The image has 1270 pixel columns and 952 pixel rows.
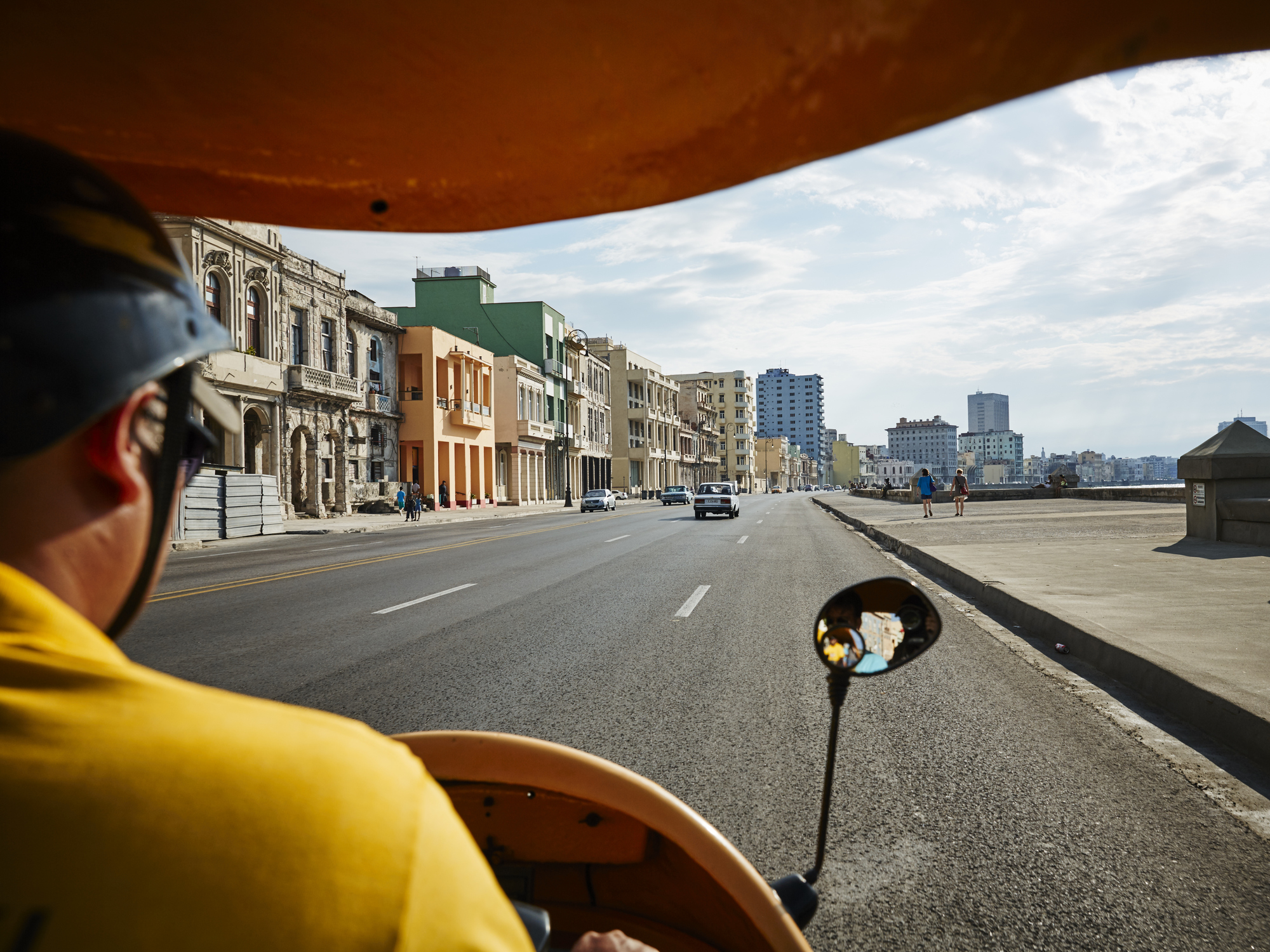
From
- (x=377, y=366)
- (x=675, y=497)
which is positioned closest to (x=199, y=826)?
(x=377, y=366)

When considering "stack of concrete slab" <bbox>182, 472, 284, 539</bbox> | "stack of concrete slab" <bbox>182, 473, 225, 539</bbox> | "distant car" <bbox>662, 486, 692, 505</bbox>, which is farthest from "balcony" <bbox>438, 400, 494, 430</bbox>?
"stack of concrete slab" <bbox>182, 473, 225, 539</bbox>

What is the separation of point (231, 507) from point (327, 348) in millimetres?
14027

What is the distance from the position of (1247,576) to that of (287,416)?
30011 mm

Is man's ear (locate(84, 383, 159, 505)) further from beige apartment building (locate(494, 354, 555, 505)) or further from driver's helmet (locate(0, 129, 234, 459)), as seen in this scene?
beige apartment building (locate(494, 354, 555, 505))

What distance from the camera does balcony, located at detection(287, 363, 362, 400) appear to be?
31328 mm

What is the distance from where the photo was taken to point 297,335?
109ft

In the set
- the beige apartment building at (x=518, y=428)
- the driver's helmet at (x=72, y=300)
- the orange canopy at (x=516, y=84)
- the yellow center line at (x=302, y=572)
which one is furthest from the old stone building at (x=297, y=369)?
the driver's helmet at (x=72, y=300)

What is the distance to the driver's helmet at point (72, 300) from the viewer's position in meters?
0.76

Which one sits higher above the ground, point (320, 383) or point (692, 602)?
point (320, 383)

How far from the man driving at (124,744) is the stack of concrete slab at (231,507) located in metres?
21.9

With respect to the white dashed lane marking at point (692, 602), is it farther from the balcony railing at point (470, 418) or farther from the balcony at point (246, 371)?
the balcony railing at point (470, 418)

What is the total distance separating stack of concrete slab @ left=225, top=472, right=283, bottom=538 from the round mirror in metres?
23.5

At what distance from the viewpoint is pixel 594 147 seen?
1.48 meters

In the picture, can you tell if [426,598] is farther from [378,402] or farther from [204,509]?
[378,402]
